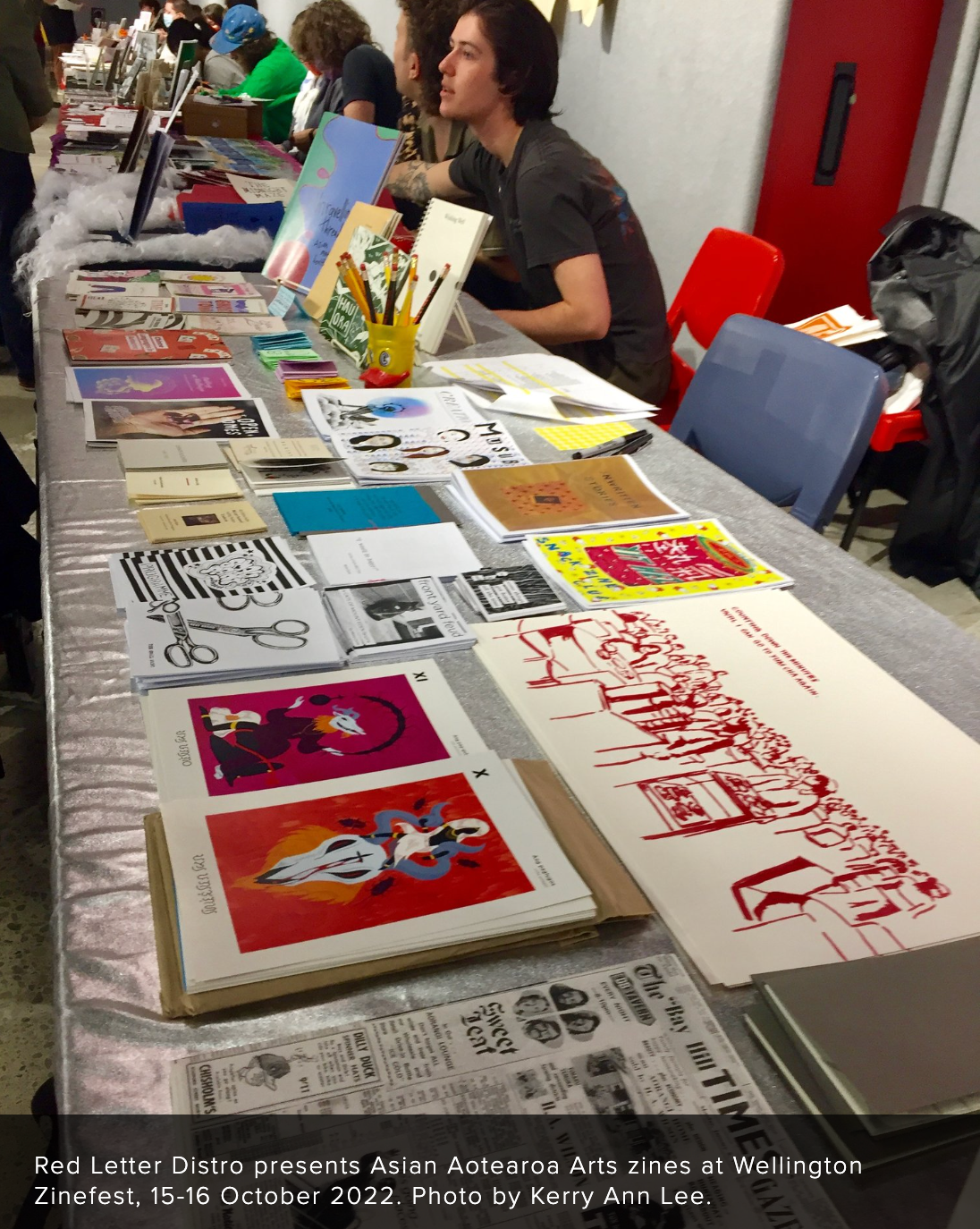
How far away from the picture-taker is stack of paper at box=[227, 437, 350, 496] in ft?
4.17

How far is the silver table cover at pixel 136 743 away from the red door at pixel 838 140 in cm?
209

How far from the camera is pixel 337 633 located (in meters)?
0.96

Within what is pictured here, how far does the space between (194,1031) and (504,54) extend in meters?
2.09

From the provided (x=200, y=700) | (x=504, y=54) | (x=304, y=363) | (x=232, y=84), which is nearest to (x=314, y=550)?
(x=200, y=700)

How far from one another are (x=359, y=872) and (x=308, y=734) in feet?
0.55

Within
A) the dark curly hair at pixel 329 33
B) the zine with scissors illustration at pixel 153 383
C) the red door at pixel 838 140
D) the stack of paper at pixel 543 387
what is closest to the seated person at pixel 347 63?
the dark curly hair at pixel 329 33

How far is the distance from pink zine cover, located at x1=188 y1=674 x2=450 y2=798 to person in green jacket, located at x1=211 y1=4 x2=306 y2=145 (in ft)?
16.5

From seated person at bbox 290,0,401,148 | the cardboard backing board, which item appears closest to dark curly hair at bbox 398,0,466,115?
seated person at bbox 290,0,401,148

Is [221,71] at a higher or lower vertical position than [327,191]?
higher

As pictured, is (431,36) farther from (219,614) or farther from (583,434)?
(219,614)

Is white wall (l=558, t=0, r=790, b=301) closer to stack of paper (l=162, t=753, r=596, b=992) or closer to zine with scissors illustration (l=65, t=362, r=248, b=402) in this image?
zine with scissors illustration (l=65, t=362, r=248, b=402)

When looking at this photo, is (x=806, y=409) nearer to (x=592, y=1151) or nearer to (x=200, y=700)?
(x=200, y=700)

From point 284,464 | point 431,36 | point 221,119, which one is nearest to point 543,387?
point 284,464

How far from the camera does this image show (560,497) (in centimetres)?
130
